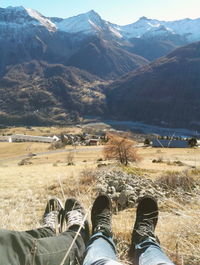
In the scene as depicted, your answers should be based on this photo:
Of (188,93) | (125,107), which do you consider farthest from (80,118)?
(188,93)

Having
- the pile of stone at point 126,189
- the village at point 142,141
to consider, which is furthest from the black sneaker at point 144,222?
the pile of stone at point 126,189

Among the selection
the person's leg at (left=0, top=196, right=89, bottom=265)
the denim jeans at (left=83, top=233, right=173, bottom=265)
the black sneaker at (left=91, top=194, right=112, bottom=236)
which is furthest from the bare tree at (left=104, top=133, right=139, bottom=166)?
the person's leg at (left=0, top=196, right=89, bottom=265)

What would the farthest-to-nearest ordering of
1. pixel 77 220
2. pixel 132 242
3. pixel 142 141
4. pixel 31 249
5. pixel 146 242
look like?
pixel 142 141
pixel 77 220
pixel 132 242
pixel 146 242
pixel 31 249

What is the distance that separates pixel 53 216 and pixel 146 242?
1.11 m

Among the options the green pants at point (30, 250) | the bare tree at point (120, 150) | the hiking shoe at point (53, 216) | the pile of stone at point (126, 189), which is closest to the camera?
the green pants at point (30, 250)

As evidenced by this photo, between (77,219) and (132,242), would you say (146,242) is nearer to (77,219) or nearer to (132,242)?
(132,242)

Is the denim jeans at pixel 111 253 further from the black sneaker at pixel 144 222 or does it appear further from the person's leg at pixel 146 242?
the black sneaker at pixel 144 222

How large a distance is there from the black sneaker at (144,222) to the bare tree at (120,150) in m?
21.2

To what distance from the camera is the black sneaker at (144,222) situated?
84.7 inches

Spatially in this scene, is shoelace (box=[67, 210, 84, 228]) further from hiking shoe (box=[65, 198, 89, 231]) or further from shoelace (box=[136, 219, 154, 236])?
shoelace (box=[136, 219, 154, 236])

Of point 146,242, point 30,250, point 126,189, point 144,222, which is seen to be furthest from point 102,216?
point 126,189

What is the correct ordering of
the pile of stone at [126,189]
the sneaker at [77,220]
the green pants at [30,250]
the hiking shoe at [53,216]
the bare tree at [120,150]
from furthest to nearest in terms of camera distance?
the bare tree at [120,150] < the pile of stone at [126,189] < the hiking shoe at [53,216] < the sneaker at [77,220] < the green pants at [30,250]

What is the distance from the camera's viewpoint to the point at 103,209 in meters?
2.74

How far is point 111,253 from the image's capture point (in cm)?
178
